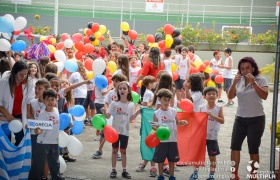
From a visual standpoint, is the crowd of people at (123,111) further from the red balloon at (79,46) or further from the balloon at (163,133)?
the red balloon at (79,46)

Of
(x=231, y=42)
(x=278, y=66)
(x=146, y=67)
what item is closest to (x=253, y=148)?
(x=278, y=66)

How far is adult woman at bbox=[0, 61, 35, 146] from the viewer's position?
7141mm

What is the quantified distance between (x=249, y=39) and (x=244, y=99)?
55.3 ft

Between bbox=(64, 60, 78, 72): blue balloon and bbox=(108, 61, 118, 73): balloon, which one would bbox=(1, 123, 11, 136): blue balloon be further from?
bbox=(108, 61, 118, 73): balloon

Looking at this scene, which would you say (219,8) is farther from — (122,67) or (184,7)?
(122,67)

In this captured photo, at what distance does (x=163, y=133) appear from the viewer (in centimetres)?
688

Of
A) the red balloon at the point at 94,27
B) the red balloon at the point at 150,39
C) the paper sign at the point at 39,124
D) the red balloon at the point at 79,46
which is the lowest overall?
the paper sign at the point at 39,124

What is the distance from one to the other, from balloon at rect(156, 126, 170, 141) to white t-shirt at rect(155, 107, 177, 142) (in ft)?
1.07

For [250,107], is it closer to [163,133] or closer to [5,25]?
[163,133]

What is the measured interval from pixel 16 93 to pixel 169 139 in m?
2.10

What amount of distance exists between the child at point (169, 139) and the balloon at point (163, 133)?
0.32 meters

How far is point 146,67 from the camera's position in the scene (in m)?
10.5

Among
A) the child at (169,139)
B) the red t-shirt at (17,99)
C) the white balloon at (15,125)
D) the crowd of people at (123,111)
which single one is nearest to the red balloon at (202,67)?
the crowd of people at (123,111)

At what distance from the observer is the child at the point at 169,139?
23.7 ft
